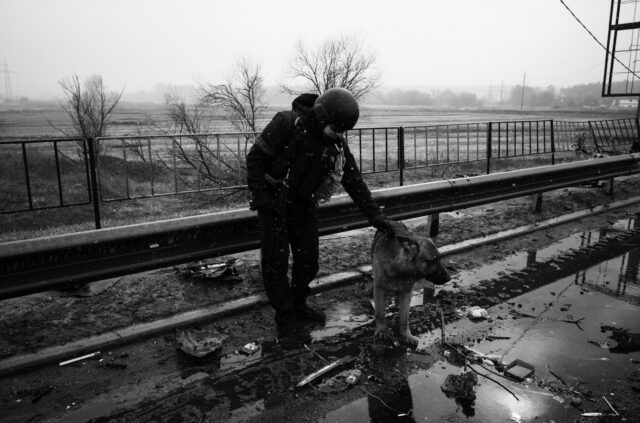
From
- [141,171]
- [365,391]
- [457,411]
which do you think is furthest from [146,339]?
[141,171]

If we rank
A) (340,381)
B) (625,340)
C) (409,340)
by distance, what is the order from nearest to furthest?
1. (340,381)
2. (409,340)
3. (625,340)

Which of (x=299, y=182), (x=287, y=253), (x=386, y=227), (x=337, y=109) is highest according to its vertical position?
(x=337, y=109)

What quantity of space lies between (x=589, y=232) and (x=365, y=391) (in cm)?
550

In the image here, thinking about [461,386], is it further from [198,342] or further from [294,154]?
[294,154]

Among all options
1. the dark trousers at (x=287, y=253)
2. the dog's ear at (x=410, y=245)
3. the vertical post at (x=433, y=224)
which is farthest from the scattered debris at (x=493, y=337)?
the vertical post at (x=433, y=224)

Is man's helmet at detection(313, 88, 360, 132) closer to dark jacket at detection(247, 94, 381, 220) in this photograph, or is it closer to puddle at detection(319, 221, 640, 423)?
dark jacket at detection(247, 94, 381, 220)

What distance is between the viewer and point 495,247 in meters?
6.36

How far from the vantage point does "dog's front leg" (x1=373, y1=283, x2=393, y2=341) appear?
148 inches

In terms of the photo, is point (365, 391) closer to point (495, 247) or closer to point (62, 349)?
point (62, 349)

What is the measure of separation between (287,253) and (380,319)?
928 millimetres

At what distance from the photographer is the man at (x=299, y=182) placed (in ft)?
12.3

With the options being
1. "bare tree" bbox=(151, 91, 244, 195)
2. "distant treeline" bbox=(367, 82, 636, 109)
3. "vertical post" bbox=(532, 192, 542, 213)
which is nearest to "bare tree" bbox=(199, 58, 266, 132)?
"bare tree" bbox=(151, 91, 244, 195)

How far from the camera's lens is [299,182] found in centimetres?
392

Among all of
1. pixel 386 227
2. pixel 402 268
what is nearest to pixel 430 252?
pixel 402 268
